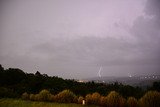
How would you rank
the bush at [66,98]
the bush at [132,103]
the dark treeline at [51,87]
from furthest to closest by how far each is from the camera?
the dark treeline at [51,87]
the bush at [66,98]
the bush at [132,103]

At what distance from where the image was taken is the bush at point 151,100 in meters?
11.1

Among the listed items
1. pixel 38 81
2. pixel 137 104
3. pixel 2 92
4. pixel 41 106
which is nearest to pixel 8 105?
pixel 41 106

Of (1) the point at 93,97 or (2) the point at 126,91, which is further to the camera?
(2) the point at 126,91

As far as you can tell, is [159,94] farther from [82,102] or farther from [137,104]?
[82,102]

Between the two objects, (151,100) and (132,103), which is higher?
(151,100)

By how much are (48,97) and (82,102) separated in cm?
253

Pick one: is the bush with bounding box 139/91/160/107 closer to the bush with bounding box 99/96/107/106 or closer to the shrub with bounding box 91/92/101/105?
the bush with bounding box 99/96/107/106

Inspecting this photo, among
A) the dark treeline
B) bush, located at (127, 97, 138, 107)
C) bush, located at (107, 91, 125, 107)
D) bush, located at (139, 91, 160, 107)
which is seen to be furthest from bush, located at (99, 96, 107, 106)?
the dark treeline

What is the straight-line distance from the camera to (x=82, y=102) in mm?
13414

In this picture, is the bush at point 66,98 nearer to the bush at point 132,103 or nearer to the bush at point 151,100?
the bush at point 132,103

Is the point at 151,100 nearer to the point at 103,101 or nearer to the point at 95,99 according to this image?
the point at 103,101

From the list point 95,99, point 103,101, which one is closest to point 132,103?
point 103,101

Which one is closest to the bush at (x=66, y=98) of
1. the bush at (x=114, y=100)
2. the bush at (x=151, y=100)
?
the bush at (x=114, y=100)

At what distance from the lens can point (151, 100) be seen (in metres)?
11.3
